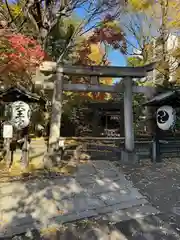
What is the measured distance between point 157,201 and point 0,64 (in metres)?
5.46

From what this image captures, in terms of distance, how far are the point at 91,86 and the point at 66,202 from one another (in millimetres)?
4664

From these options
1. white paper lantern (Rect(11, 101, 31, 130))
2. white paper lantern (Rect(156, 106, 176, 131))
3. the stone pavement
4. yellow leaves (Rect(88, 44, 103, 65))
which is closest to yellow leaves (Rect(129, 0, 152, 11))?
yellow leaves (Rect(88, 44, 103, 65))

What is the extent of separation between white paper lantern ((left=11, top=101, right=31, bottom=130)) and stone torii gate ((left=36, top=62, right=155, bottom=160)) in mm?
1442

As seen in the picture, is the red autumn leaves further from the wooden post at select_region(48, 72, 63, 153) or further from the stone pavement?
the stone pavement

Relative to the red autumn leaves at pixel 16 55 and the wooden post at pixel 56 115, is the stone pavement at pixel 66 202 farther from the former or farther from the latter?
the red autumn leaves at pixel 16 55

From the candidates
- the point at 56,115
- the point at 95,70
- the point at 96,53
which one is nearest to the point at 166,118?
the point at 95,70

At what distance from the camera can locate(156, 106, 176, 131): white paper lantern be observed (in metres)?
7.23

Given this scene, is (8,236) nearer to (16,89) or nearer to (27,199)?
(27,199)

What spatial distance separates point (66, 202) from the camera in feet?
14.1

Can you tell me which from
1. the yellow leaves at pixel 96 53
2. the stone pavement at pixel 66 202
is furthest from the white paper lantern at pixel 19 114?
the yellow leaves at pixel 96 53

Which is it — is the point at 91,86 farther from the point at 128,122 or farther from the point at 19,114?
the point at 19,114

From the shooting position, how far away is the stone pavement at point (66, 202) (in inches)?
144

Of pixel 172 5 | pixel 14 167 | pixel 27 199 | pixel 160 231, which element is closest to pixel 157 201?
pixel 160 231

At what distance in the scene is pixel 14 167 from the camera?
6324mm
